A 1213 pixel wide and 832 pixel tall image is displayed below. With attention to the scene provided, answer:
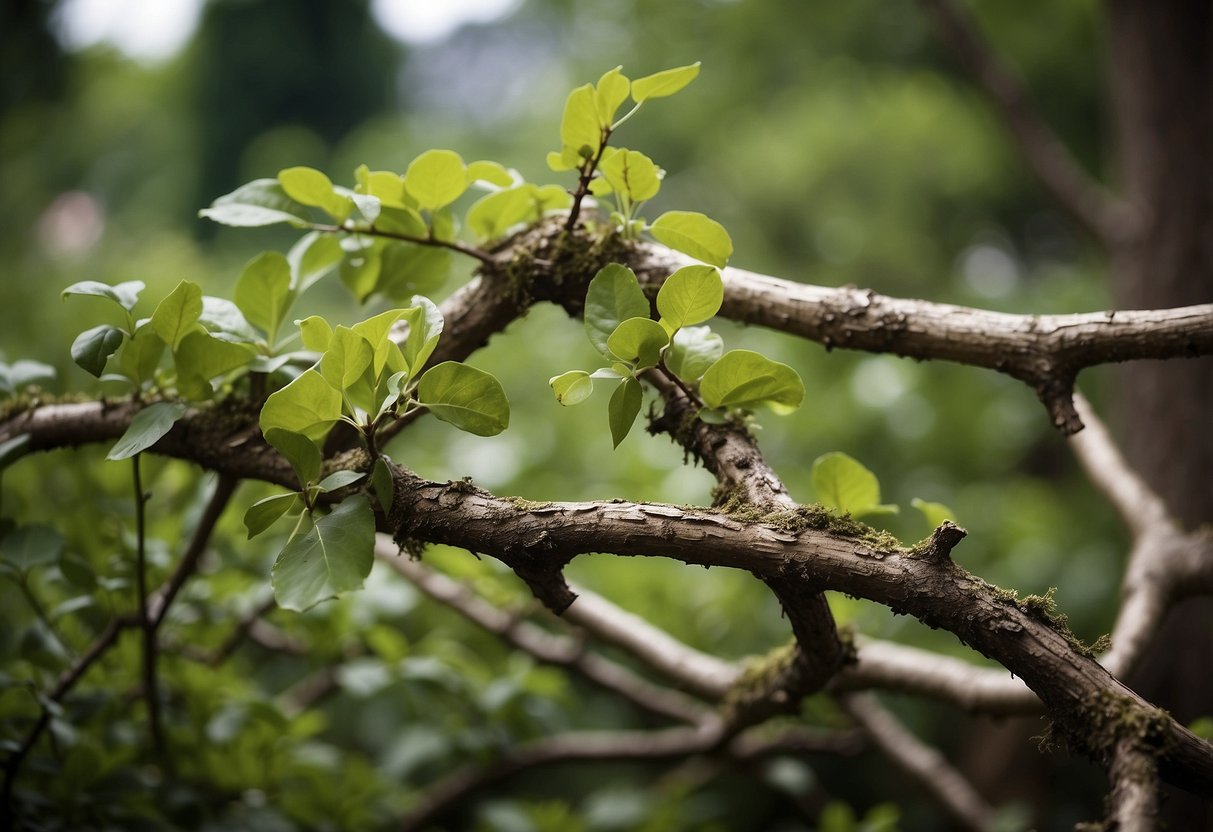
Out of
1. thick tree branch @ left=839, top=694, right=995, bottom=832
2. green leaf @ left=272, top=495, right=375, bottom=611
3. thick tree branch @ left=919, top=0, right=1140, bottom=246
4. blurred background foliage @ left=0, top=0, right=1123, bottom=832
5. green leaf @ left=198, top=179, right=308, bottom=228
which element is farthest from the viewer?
thick tree branch @ left=919, top=0, right=1140, bottom=246

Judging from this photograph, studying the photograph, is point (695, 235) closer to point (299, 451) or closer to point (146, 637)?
point (299, 451)

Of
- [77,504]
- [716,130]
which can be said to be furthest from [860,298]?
[716,130]

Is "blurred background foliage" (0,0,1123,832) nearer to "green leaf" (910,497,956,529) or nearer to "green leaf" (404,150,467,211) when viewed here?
"green leaf" (404,150,467,211)

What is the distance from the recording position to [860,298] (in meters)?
0.48

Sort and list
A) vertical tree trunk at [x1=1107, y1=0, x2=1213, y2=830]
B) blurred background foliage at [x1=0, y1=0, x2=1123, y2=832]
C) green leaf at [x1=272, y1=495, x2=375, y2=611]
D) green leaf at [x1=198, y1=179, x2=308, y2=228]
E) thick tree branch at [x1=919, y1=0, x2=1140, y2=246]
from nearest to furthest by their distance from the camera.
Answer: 1. green leaf at [x1=272, y1=495, x2=375, y2=611]
2. green leaf at [x1=198, y1=179, x2=308, y2=228]
3. blurred background foliage at [x1=0, y1=0, x2=1123, y2=832]
4. vertical tree trunk at [x1=1107, y1=0, x2=1213, y2=830]
5. thick tree branch at [x1=919, y1=0, x2=1140, y2=246]

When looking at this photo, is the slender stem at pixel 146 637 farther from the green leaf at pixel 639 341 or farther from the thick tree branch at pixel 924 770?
the thick tree branch at pixel 924 770

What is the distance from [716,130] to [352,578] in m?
1.90

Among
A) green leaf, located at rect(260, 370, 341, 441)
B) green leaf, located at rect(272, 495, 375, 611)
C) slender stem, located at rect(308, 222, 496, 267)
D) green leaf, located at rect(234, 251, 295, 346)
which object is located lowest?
green leaf, located at rect(272, 495, 375, 611)

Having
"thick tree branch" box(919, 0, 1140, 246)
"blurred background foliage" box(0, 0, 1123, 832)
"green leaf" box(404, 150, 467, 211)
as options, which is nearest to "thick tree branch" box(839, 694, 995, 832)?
"blurred background foliage" box(0, 0, 1123, 832)

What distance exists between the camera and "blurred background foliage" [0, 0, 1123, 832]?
2.44 feet

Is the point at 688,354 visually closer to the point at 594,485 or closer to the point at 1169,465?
the point at 594,485

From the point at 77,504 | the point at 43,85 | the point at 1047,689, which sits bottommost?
the point at 1047,689

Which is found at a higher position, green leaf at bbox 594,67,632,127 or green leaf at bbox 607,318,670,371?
green leaf at bbox 594,67,632,127

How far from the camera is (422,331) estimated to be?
15.5 inches
